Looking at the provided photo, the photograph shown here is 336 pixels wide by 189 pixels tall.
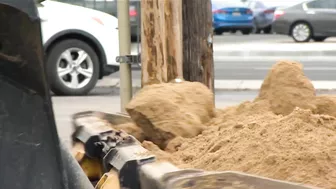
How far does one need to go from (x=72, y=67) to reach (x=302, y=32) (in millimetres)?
14992

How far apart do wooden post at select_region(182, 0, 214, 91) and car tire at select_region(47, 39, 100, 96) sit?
7.16 m

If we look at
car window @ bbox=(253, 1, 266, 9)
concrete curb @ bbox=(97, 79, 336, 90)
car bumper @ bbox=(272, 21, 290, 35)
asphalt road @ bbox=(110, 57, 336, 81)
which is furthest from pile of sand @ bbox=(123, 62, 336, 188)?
car window @ bbox=(253, 1, 266, 9)

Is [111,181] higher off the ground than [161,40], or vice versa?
Answer: [161,40]

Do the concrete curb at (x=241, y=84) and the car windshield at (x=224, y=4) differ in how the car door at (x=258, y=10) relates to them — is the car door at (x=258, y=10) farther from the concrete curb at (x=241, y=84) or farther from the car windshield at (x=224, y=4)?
the concrete curb at (x=241, y=84)

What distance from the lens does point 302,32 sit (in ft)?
87.2

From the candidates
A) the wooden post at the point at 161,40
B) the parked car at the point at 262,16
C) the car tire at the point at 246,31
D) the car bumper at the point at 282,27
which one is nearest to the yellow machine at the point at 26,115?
the wooden post at the point at 161,40

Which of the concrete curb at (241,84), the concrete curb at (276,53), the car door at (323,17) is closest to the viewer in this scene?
the concrete curb at (241,84)

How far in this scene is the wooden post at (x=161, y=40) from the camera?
478 cm

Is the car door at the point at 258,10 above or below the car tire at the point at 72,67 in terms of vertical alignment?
below

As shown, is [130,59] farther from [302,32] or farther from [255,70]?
[302,32]

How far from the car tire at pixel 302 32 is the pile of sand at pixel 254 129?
906 inches

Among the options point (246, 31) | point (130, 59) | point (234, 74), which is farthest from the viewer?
point (246, 31)

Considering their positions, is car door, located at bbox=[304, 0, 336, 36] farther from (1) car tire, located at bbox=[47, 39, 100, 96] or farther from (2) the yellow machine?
(2) the yellow machine

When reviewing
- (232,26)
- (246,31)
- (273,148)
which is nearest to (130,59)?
(273,148)
